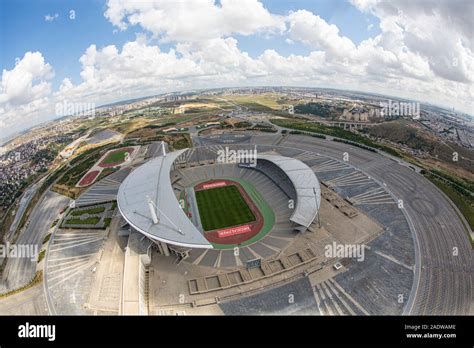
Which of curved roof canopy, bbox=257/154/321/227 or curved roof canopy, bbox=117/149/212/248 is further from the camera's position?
curved roof canopy, bbox=257/154/321/227

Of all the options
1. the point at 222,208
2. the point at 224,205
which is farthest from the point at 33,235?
the point at 224,205

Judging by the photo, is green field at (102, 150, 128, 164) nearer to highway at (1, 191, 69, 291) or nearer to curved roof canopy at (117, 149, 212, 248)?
highway at (1, 191, 69, 291)

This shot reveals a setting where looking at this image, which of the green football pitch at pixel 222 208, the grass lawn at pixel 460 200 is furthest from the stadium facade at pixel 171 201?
the grass lawn at pixel 460 200

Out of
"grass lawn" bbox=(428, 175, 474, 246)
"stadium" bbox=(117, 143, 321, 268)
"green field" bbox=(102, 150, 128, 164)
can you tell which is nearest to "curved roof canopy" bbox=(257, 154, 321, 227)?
"stadium" bbox=(117, 143, 321, 268)

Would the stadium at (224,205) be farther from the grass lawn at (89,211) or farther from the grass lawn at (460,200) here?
the grass lawn at (460,200)

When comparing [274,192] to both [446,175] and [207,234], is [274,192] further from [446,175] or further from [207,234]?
[446,175]

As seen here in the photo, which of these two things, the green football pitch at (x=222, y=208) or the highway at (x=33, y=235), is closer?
the highway at (x=33, y=235)

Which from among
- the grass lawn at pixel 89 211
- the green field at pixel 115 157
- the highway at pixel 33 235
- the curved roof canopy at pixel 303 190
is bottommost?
the highway at pixel 33 235

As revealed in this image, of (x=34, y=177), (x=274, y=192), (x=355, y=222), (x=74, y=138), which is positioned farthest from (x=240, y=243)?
(x=74, y=138)
